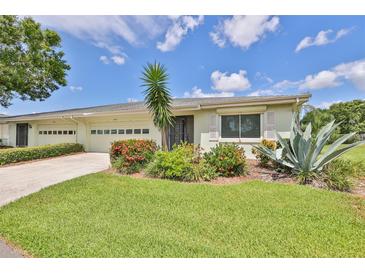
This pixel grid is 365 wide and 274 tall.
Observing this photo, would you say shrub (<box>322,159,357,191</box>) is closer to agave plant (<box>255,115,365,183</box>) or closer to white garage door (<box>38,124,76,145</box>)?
agave plant (<box>255,115,365,183</box>)

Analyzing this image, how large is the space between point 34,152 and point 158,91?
8047mm

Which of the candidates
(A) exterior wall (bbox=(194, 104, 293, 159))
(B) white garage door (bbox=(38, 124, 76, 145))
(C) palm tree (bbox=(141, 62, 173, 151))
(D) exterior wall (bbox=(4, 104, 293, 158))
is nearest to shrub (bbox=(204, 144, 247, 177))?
(C) palm tree (bbox=(141, 62, 173, 151))

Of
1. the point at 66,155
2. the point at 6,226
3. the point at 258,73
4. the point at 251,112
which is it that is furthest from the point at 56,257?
the point at 258,73

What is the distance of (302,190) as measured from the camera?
485 centimetres

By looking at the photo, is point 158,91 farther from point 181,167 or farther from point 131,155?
point 181,167

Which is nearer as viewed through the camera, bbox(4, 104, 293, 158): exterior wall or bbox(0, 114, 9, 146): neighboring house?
bbox(4, 104, 293, 158): exterior wall

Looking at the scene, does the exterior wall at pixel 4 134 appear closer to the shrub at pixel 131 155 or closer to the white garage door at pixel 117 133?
the white garage door at pixel 117 133

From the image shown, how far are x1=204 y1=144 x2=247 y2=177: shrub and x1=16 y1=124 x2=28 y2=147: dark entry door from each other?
675 inches

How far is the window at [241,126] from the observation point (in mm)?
9141

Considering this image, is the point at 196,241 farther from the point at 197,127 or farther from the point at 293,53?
the point at 293,53

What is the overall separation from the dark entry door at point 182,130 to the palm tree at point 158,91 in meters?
2.84

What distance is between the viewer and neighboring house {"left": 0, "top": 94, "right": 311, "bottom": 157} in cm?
879

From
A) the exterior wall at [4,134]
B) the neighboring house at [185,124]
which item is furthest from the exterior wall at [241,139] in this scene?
the exterior wall at [4,134]

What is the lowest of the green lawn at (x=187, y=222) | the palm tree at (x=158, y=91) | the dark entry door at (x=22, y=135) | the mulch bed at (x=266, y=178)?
the green lawn at (x=187, y=222)
